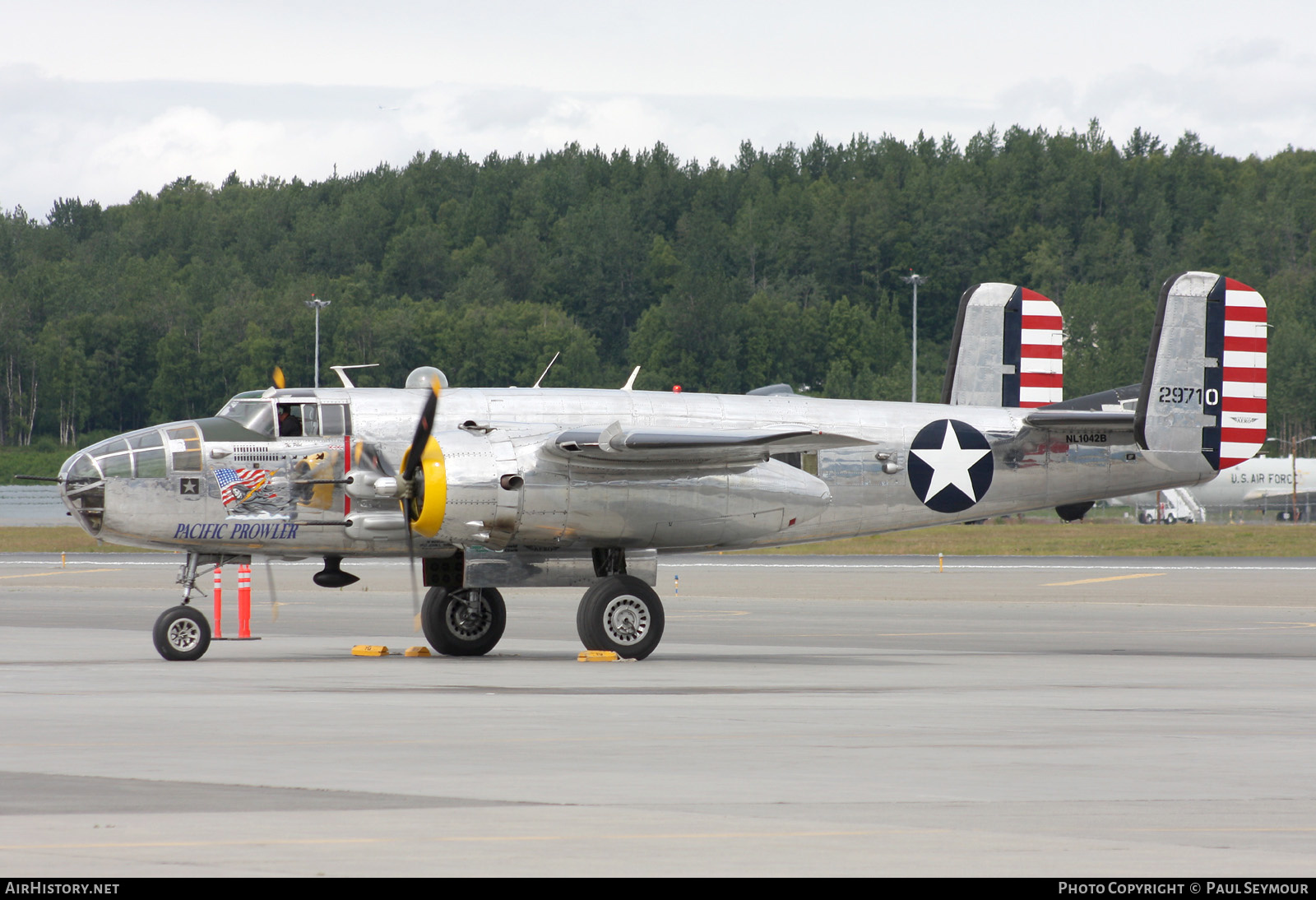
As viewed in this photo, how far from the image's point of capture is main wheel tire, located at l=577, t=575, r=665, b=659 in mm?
23734

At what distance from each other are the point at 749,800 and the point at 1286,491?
108 meters

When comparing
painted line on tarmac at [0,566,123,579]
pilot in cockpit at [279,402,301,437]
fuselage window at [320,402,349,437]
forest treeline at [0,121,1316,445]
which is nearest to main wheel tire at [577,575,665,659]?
fuselage window at [320,402,349,437]

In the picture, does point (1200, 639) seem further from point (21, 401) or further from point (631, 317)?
point (631, 317)

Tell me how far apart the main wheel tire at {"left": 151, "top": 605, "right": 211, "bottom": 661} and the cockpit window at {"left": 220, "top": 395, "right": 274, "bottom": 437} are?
2.84m

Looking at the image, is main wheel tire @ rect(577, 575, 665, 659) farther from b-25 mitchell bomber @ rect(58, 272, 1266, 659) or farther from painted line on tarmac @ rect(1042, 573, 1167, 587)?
painted line on tarmac @ rect(1042, 573, 1167, 587)

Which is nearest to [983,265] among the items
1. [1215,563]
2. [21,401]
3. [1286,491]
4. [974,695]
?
[1286,491]

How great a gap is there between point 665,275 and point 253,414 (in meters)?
158

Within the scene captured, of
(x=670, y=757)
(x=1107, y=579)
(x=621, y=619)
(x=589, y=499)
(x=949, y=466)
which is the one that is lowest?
(x=1107, y=579)

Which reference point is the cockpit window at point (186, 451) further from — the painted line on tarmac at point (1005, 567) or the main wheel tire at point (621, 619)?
the painted line on tarmac at point (1005, 567)

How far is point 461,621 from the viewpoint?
83.0 feet

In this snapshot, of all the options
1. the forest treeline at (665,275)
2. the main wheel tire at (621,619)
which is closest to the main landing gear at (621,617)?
the main wheel tire at (621,619)

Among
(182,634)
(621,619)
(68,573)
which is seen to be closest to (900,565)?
(68,573)

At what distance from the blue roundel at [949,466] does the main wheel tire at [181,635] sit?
11.5 m

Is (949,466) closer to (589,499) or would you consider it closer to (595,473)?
(595,473)
